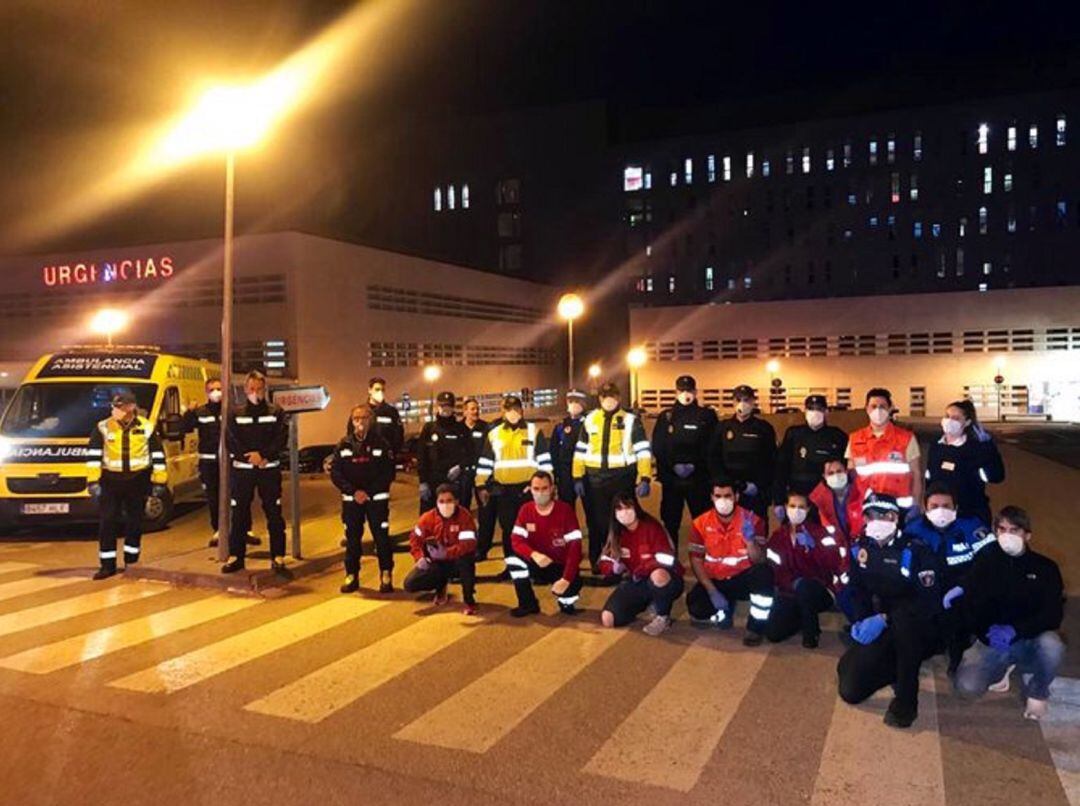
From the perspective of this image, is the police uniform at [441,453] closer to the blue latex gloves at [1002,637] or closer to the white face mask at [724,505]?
the white face mask at [724,505]

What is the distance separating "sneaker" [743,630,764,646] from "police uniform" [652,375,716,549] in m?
2.42

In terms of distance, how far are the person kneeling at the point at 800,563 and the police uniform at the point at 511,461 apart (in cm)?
282

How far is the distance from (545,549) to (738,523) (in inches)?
70.9

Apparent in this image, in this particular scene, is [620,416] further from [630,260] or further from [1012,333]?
[630,260]

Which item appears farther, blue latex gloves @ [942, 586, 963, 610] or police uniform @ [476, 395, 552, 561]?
police uniform @ [476, 395, 552, 561]

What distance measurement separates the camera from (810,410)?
839 centimetres

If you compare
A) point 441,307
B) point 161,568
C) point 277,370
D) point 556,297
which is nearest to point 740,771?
point 161,568

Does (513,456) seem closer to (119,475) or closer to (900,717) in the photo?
(119,475)

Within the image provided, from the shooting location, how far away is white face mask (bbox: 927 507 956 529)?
19.5ft

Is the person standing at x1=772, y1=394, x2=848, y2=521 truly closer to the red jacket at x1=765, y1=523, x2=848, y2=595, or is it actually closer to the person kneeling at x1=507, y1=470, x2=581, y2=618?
the red jacket at x1=765, y1=523, x2=848, y2=595

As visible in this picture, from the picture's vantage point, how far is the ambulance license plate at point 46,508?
1145 centimetres

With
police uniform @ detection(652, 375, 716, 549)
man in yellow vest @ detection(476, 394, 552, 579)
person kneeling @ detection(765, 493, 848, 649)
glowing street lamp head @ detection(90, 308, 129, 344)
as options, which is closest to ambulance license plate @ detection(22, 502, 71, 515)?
man in yellow vest @ detection(476, 394, 552, 579)

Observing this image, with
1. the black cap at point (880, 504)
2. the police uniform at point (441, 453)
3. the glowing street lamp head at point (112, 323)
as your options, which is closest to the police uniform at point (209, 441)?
the police uniform at point (441, 453)

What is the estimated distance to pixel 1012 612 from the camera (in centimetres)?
546
